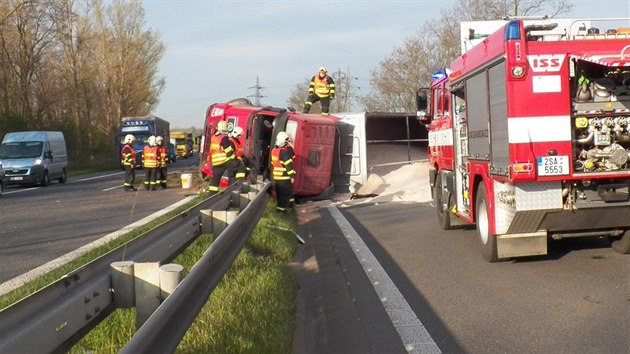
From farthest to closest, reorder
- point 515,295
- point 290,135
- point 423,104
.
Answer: point 290,135 → point 423,104 → point 515,295

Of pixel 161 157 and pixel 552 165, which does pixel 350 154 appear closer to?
pixel 161 157

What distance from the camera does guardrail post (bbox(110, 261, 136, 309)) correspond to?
14.3 feet

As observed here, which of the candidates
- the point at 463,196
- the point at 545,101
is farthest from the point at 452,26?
the point at 545,101

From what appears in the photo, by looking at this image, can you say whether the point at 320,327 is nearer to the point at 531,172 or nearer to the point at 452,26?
the point at 531,172

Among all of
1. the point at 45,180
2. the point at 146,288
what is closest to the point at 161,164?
the point at 45,180

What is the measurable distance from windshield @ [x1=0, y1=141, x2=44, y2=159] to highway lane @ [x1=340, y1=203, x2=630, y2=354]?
24.9 meters

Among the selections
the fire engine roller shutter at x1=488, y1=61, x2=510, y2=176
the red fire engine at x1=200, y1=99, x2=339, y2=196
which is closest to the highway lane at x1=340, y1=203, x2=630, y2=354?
the fire engine roller shutter at x1=488, y1=61, x2=510, y2=176

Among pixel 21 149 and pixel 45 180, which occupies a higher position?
pixel 21 149

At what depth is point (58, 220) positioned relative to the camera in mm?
16250

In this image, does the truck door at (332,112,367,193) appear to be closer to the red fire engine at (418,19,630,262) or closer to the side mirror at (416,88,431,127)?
the side mirror at (416,88,431,127)

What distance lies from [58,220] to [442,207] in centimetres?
832

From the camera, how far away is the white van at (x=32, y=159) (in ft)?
104

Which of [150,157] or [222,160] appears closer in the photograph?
[222,160]

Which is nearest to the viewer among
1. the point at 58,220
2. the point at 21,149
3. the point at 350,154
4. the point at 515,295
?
the point at 515,295
